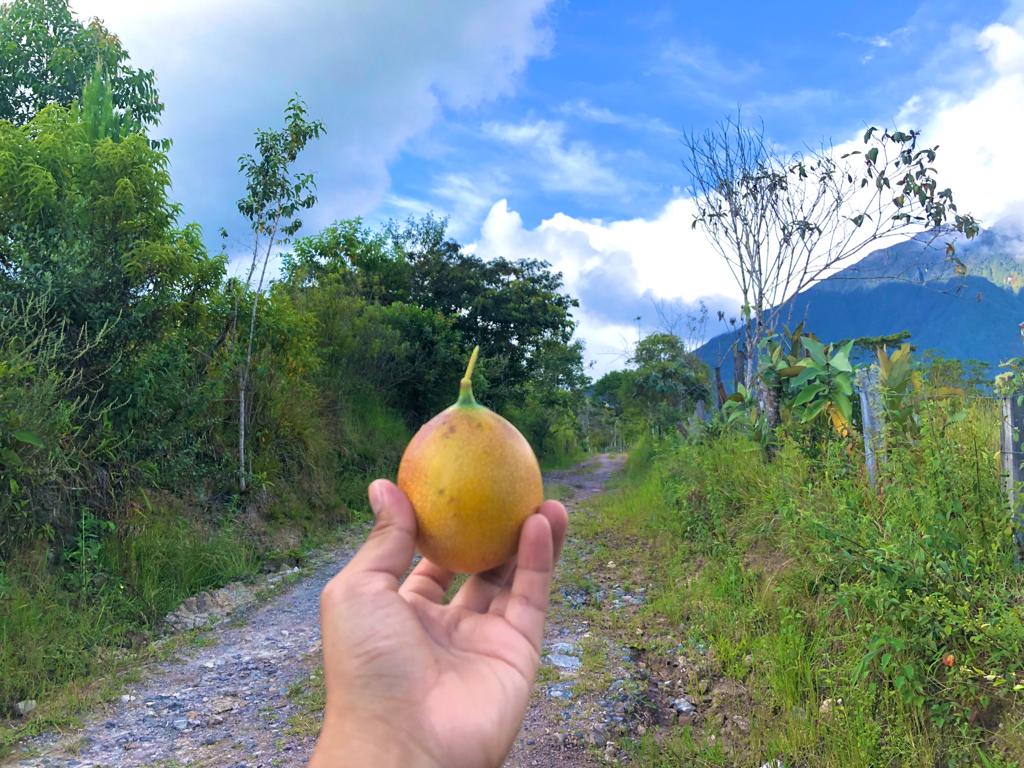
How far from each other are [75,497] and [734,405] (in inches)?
258

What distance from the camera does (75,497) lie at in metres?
5.51

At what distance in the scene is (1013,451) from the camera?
10.5 ft

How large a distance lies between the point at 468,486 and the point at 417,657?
0.36 metres

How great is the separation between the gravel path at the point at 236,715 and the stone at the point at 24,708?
335 mm

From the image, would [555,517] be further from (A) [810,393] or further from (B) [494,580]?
(A) [810,393]

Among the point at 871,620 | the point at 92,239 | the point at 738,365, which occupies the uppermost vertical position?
the point at 92,239

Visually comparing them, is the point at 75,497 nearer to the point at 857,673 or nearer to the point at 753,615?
the point at 753,615

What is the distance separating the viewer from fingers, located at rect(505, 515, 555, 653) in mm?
1570

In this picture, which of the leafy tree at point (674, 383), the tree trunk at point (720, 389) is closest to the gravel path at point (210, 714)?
the tree trunk at point (720, 389)

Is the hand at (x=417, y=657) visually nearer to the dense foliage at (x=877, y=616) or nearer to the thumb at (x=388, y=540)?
the thumb at (x=388, y=540)

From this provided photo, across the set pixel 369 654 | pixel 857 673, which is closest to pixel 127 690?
pixel 369 654

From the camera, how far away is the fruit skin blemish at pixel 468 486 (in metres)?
1.51

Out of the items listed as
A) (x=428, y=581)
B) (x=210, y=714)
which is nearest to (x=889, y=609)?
(x=428, y=581)

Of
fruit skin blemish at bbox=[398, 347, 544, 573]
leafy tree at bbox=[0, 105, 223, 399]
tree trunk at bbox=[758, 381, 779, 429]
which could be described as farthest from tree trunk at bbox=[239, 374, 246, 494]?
fruit skin blemish at bbox=[398, 347, 544, 573]
